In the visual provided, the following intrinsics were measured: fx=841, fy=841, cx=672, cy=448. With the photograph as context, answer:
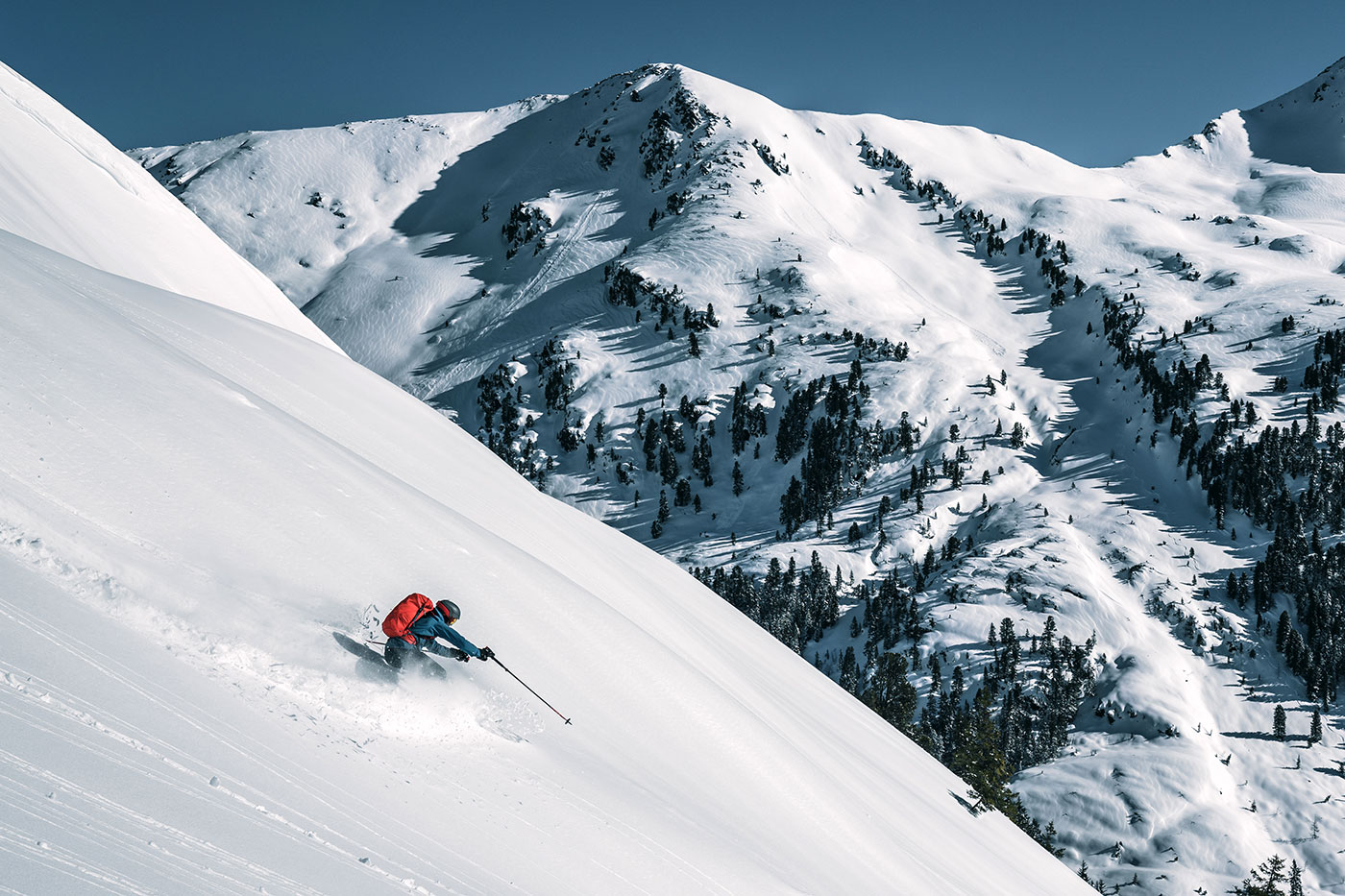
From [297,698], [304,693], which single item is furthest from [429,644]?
[297,698]

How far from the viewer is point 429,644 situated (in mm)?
11438

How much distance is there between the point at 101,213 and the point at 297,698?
34.5 meters

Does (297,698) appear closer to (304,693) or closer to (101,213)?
(304,693)

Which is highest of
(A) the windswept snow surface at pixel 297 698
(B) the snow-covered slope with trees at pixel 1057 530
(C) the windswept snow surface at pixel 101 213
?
(B) the snow-covered slope with trees at pixel 1057 530

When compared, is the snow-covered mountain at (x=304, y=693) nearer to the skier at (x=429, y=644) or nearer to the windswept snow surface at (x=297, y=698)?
the windswept snow surface at (x=297, y=698)

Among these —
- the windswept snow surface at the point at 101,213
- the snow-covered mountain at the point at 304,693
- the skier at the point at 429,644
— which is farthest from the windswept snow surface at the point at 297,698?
the windswept snow surface at the point at 101,213

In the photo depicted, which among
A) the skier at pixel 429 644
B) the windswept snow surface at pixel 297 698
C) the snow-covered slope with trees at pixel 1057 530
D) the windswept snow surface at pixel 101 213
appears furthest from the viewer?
the snow-covered slope with trees at pixel 1057 530

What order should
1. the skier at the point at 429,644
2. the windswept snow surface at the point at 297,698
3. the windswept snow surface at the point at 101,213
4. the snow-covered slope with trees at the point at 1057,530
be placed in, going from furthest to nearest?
the snow-covered slope with trees at the point at 1057,530
the windswept snow surface at the point at 101,213
the skier at the point at 429,644
the windswept snow surface at the point at 297,698

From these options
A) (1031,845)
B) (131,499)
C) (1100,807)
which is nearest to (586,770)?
(131,499)

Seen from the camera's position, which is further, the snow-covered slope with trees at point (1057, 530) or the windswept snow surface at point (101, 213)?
the snow-covered slope with trees at point (1057, 530)

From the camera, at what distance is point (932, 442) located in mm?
168750

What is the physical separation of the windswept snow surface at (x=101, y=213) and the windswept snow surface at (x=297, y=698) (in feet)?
40.9

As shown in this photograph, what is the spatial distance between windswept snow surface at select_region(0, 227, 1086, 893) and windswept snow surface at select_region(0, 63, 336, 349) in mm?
12476

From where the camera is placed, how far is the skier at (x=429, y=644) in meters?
11.2
